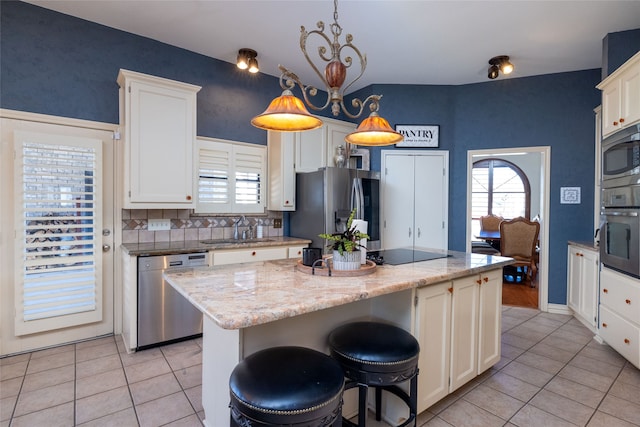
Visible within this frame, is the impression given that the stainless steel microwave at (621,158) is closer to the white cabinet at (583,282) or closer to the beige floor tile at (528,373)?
the white cabinet at (583,282)

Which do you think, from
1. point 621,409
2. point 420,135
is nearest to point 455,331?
point 621,409

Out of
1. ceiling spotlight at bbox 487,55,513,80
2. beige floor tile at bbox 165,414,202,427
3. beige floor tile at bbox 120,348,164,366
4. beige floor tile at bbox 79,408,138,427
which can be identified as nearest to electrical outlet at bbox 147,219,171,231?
beige floor tile at bbox 120,348,164,366

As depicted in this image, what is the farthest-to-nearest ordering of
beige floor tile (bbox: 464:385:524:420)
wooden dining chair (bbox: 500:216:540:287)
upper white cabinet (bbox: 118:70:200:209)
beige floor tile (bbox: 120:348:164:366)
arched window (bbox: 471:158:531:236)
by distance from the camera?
arched window (bbox: 471:158:531:236) < wooden dining chair (bbox: 500:216:540:287) < upper white cabinet (bbox: 118:70:200:209) < beige floor tile (bbox: 120:348:164:366) < beige floor tile (bbox: 464:385:524:420)

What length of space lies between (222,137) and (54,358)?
257cm

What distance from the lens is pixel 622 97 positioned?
2.66 meters

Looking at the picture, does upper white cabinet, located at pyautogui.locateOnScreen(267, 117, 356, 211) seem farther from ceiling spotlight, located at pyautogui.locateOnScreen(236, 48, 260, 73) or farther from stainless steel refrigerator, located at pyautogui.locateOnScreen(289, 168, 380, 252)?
ceiling spotlight, located at pyautogui.locateOnScreen(236, 48, 260, 73)

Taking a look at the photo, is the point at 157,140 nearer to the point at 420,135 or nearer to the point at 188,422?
the point at 188,422

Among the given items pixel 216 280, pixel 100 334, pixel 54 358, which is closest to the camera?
pixel 216 280

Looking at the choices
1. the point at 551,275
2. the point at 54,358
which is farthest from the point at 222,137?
the point at 551,275

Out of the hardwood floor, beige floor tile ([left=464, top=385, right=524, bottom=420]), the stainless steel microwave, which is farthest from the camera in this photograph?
the hardwood floor

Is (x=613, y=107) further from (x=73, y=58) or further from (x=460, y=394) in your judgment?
(x=73, y=58)

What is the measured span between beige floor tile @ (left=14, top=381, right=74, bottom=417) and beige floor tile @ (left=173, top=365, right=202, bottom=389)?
2.12ft

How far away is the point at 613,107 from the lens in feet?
9.21

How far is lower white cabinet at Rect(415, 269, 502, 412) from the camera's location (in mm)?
1817
